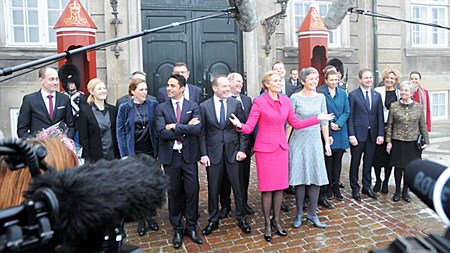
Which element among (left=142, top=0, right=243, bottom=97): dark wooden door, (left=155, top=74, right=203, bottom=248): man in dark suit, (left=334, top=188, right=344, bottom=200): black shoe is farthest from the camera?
(left=142, top=0, right=243, bottom=97): dark wooden door

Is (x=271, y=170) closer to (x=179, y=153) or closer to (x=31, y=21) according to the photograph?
(x=179, y=153)

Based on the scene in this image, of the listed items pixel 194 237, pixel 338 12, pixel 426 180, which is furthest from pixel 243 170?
pixel 426 180

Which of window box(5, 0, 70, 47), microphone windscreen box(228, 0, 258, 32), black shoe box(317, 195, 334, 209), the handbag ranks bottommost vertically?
black shoe box(317, 195, 334, 209)

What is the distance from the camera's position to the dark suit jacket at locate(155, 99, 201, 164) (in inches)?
191

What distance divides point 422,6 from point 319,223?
11.3 m

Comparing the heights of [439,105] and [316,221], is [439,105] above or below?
above

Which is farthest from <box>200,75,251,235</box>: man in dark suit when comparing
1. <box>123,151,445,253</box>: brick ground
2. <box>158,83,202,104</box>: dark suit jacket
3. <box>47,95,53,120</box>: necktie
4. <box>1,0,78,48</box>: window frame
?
<box>1,0,78,48</box>: window frame

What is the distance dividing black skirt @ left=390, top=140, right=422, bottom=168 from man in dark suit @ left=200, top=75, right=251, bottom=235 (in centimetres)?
242

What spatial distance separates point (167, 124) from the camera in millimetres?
4938

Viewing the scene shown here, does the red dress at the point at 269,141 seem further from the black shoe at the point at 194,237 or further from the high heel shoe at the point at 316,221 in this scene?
the black shoe at the point at 194,237

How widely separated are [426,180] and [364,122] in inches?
201

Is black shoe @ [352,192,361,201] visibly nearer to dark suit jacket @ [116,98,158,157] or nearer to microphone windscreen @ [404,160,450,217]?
dark suit jacket @ [116,98,158,157]

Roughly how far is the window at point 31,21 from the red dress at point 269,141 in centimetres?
655

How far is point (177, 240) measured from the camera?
4.88 metres
